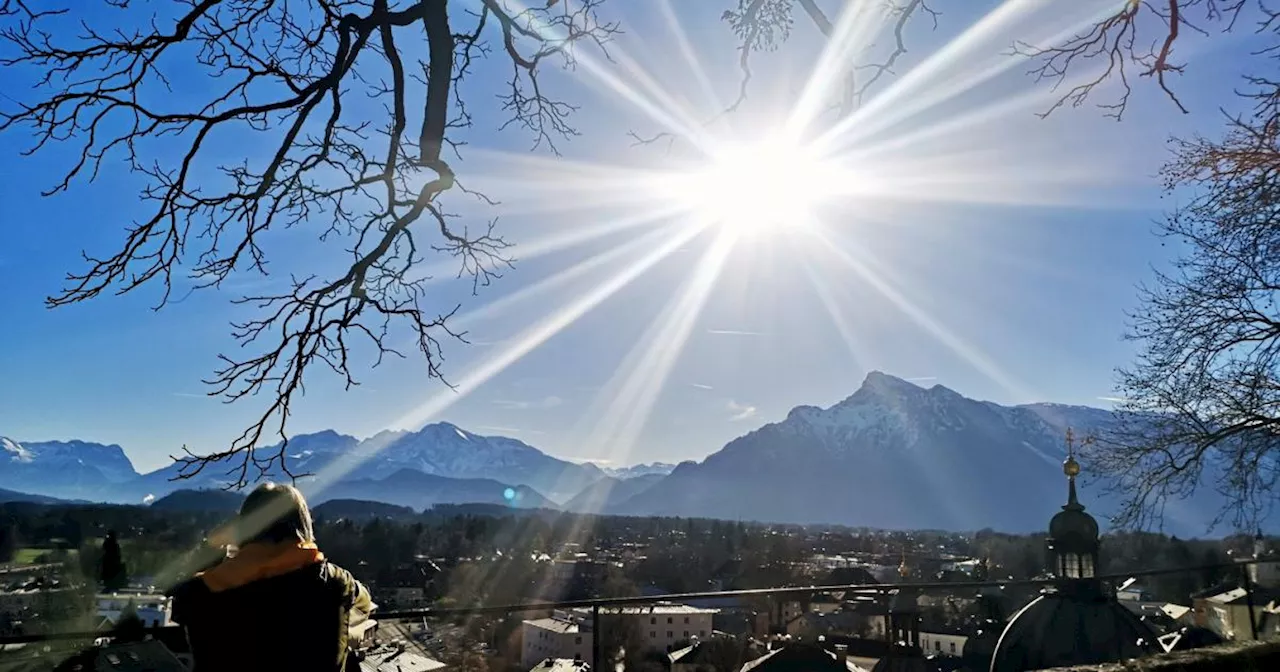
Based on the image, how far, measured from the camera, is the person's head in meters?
2.74

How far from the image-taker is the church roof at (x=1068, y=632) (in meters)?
17.5

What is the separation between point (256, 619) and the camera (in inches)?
107

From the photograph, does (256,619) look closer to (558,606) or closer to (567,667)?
(558,606)

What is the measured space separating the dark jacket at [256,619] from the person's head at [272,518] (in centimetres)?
11

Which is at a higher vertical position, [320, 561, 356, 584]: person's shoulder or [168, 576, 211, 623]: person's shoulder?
[320, 561, 356, 584]: person's shoulder

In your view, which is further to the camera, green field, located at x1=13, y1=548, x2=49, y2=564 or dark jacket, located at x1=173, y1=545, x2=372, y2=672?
green field, located at x1=13, y1=548, x2=49, y2=564

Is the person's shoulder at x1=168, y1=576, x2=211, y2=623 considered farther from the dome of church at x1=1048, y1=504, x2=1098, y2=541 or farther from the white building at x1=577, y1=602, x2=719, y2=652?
the dome of church at x1=1048, y1=504, x2=1098, y2=541

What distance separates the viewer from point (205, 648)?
2.70 metres

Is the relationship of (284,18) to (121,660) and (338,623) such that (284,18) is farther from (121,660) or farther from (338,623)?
(121,660)

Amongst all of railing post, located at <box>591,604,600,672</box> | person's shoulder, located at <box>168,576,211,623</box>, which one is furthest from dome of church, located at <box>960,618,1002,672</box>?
person's shoulder, located at <box>168,576,211,623</box>

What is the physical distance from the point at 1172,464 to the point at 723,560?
7344 centimetres

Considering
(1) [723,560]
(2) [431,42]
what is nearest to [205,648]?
(2) [431,42]

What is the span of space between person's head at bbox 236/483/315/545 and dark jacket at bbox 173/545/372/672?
0.11 metres

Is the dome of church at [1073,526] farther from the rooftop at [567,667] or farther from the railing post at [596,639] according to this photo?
the railing post at [596,639]
